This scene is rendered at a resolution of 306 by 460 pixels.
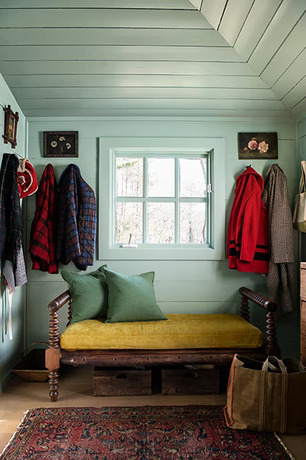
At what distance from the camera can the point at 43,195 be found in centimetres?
321

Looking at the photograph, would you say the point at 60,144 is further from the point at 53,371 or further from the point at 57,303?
the point at 53,371

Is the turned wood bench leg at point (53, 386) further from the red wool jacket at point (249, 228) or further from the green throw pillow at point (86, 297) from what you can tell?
the red wool jacket at point (249, 228)

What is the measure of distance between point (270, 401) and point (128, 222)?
194 centimetres

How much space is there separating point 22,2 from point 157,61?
97cm

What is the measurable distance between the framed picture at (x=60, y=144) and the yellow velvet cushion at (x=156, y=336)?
153 cm

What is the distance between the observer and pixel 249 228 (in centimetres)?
307

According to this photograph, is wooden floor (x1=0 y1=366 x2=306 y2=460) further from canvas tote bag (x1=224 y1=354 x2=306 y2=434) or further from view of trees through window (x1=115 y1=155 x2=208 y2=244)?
view of trees through window (x1=115 y1=155 x2=208 y2=244)

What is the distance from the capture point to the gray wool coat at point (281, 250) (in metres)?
3.08

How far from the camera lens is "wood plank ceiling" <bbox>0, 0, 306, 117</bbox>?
2.37 m

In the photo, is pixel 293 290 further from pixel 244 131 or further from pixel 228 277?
pixel 244 131

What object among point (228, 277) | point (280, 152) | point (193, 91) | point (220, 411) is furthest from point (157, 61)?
point (220, 411)

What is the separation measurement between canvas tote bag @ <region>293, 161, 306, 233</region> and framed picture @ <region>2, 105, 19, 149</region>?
236 cm

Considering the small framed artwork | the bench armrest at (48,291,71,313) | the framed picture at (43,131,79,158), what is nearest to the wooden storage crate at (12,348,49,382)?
the bench armrest at (48,291,71,313)

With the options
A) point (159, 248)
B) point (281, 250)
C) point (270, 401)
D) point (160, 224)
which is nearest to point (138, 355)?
point (270, 401)
